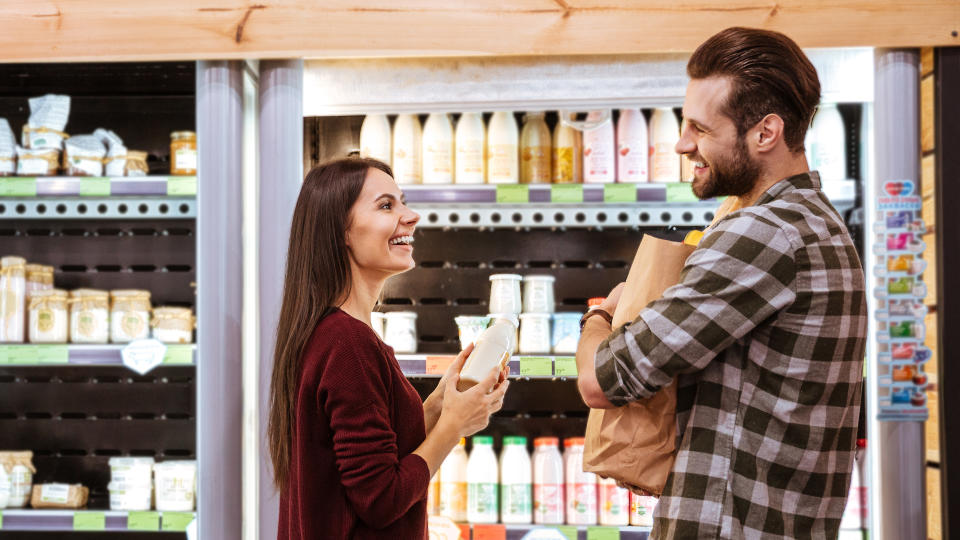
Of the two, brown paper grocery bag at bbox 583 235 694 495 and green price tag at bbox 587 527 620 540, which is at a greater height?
brown paper grocery bag at bbox 583 235 694 495

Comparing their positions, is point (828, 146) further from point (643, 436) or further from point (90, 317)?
point (90, 317)

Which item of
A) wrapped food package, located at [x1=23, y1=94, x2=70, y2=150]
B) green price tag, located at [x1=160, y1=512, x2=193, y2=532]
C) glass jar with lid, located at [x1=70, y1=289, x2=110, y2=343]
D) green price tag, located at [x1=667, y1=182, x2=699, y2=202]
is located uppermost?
wrapped food package, located at [x1=23, y1=94, x2=70, y2=150]

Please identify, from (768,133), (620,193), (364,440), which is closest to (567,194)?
(620,193)

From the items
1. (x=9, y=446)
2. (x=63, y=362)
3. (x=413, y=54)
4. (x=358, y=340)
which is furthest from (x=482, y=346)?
(x=9, y=446)

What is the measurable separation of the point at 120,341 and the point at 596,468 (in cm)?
175

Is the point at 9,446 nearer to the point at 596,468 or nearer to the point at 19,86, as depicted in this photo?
the point at 19,86

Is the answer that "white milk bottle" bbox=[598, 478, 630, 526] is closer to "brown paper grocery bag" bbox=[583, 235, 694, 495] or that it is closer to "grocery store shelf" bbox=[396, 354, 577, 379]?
"grocery store shelf" bbox=[396, 354, 577, 379]

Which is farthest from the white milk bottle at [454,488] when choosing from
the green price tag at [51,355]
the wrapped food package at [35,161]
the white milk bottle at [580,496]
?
the wrapped food package at [35,161]

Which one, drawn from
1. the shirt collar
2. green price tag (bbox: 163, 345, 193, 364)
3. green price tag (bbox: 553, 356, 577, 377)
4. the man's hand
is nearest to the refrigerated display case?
green price tag (bbox: 553, 356, 577, 377)

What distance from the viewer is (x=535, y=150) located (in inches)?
97.0

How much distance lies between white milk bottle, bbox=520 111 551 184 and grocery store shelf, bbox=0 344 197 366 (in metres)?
1.06

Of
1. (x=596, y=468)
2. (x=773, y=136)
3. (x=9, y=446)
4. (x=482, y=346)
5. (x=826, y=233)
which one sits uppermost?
(x=773, y=136)

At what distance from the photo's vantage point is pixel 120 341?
2533 mm

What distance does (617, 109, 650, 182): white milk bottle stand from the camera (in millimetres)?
Result: 2414
